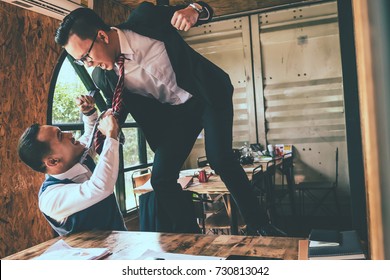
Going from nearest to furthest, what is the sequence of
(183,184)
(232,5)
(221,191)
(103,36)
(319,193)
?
1. (103,36)
2. (232,5)
3. (221,191)
4. (183,184)
5. (319,193)

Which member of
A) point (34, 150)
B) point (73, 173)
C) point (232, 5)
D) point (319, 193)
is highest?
point (232, 5)

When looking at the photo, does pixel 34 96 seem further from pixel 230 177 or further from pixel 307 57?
pixel 307 57

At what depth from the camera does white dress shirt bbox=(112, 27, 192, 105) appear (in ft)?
5.26

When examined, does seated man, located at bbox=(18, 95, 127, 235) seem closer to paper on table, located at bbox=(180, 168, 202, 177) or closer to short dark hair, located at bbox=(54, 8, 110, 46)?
short dark hair, located at bbox=(54, 8, 110, 46)

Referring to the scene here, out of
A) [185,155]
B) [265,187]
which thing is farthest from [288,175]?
[185,155]

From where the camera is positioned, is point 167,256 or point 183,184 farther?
point 183,184

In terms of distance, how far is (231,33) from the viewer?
89.2 inches

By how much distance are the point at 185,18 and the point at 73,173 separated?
994 mm

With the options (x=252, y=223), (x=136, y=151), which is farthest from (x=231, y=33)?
(x=136, y=151)

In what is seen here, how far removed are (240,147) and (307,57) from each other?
1170 millimetres

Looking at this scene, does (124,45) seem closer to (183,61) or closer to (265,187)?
(183,61)

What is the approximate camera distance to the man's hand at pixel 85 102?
1830 mm

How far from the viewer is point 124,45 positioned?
62.3 inches

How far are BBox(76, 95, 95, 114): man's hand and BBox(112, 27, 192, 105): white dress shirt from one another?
11.6 inches
